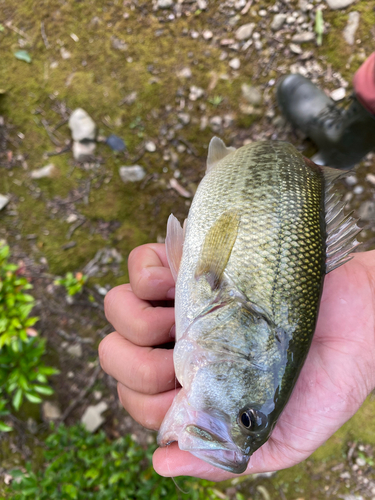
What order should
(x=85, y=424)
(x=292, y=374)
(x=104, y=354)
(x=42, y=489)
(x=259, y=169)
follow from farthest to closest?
(x=85, y=424) → (x=42, y=489) → (x=104, y=354) → (x=259, y=169) → (x=292, y=374)

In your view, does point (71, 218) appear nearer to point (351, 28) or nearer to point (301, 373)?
point (301, 373)

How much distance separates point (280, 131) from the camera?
11.1 ft

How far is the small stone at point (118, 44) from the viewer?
3.21 metres

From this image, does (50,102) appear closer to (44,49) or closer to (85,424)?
(44,49)

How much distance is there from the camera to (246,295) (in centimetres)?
157

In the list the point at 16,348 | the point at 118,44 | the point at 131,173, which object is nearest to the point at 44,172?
the point at 131,173

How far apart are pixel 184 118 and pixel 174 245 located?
2.02 metres

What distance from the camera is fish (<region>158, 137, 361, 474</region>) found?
142 cm

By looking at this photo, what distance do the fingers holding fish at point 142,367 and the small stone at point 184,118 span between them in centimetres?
241

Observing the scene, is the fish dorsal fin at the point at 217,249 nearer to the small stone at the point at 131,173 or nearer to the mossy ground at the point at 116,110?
the mossy ground at the point at 116,110

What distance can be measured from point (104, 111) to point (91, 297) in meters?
1.99

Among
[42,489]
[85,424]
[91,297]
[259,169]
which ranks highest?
[259,169]

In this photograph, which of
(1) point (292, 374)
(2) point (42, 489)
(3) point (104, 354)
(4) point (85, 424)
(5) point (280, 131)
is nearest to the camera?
(1) point (292, 374)

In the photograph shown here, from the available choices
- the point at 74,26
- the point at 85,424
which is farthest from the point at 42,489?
the point at 74,26
